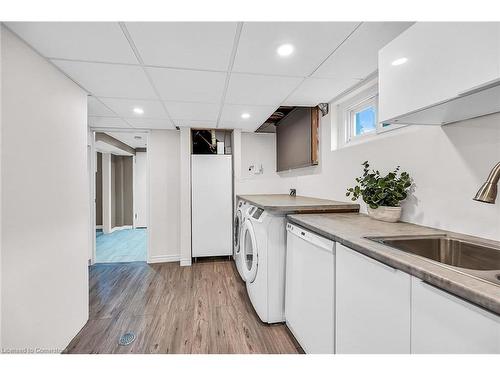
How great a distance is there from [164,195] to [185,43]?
8.66ft

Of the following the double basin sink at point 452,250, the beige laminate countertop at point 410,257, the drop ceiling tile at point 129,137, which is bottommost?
the double basin sink at point 452,250

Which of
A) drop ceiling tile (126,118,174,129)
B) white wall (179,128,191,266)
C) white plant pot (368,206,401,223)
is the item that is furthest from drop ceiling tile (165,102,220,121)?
white plant pot (368,206,401,223)

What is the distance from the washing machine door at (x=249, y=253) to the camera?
79.8 inches

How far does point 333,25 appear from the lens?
46.6 inches

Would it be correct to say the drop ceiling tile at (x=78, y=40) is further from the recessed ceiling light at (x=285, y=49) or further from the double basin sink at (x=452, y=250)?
the double basin sink at (x=452, y=250)

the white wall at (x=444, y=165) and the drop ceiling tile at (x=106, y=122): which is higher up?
the drop ceiling tile at (x=106, y=122)

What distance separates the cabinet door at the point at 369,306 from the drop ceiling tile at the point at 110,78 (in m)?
1.83

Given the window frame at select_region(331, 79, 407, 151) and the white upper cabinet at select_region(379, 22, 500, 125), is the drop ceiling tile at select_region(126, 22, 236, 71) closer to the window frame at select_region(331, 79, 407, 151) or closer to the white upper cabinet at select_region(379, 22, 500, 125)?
the white upper cabinet at select_region(379, 22, 500, 125)

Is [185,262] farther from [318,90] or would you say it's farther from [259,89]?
[318,90]

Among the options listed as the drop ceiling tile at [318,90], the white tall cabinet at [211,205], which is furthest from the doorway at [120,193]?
the drop ceiling tile at [318,90]

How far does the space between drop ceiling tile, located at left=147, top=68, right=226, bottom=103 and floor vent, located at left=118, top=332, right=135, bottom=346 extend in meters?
1.98

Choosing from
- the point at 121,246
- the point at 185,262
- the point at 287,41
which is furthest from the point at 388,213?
the point at 121,246

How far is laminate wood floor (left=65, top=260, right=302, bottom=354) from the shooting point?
65.5 inches

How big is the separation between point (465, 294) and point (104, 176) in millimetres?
6250
